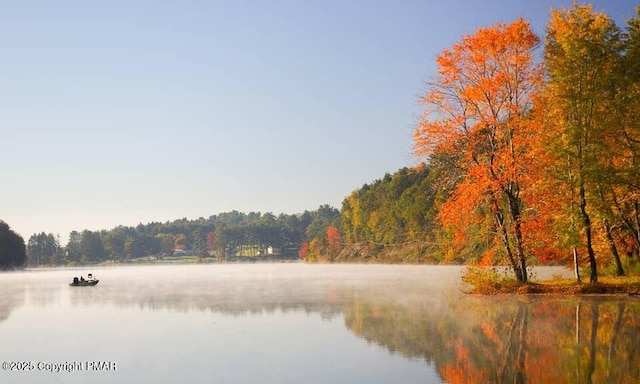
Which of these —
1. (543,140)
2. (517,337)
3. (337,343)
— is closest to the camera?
(517,337)

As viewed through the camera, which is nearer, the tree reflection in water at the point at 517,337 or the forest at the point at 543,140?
the tree reflection in water at the point at 517,337

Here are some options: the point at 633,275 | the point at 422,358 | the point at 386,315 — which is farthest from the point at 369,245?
the point at 422,358

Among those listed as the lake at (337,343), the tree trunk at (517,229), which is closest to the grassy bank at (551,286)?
the tree trunk at (517,229)

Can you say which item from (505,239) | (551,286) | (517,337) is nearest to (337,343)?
(517,337)

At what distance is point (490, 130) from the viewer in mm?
39375

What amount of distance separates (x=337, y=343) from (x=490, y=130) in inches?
909

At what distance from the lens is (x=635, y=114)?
35.3m

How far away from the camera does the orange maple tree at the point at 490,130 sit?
1487 inches

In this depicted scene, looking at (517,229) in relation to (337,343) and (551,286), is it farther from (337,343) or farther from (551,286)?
(337,343)

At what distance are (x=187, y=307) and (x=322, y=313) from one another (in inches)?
359

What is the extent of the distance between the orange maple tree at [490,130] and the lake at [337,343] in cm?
591

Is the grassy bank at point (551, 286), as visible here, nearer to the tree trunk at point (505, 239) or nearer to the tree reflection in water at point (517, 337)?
the tree trunk at point (505, 239)

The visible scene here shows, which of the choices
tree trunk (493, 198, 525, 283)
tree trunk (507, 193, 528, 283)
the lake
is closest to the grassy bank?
tree trunk (493, 198, 525, 283)

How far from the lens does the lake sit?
15555 millimetres
